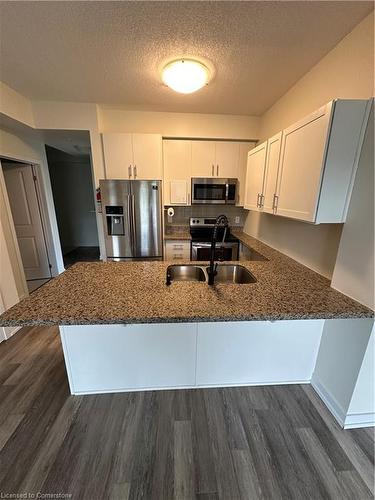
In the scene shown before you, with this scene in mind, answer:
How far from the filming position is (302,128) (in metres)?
1.57

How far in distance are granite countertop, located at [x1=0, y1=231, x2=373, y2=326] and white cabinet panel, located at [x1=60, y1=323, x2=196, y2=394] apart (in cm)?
30

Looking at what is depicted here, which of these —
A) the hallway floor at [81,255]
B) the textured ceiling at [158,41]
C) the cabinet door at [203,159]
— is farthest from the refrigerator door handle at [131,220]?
the hallway floor at [81,255]

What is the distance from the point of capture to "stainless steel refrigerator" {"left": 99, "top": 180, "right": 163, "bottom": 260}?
287cm

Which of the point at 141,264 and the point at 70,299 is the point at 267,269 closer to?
the point at 141,264

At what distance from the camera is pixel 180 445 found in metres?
1.35

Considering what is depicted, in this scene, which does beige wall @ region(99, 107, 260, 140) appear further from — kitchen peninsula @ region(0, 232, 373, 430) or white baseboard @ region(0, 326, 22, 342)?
white baseboard @ region(0, 326, 22, 342)

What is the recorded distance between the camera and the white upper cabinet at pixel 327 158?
50.9 inches

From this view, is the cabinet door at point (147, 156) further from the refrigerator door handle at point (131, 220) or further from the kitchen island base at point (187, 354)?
the kitchen island base at point (187, 354)

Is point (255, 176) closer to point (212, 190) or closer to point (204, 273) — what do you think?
point (212, 190)

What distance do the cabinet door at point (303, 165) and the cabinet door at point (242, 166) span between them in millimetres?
1380

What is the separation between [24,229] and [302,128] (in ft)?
13.7

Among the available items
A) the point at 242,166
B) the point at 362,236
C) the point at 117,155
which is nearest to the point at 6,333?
the point at 117,155

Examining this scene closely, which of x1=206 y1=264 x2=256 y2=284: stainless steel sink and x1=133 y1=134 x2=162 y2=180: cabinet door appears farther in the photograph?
x1=133 y1=134 x2=162 y2=180: cabinet door

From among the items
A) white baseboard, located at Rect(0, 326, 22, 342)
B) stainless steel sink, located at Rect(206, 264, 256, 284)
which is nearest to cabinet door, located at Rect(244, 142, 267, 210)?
stainless steel sink, located at Rect(206, 264, 256, 284)
